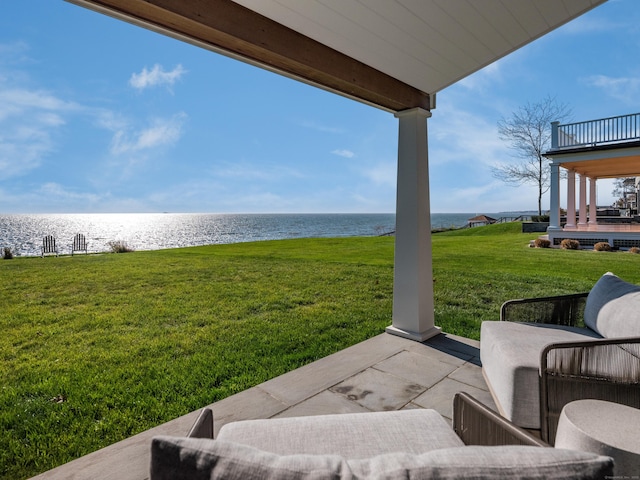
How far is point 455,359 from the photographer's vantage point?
9.41 ft

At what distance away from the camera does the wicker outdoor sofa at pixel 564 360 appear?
1.62 meters

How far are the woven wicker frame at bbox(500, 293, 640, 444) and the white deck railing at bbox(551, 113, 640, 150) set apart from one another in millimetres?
11710

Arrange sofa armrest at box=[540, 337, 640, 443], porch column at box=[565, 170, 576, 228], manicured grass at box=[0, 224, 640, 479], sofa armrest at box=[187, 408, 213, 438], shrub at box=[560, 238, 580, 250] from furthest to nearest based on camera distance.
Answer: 1. porch column at box=[565, 170, 576, 228]
2. shrub at box=[560, 238, 580, 250]
3. manicured grass at box=[0, 224, 640, 479]
4. sofa armrest at box=[540, 337, 640, 443]
5. sofa armrest at box=[187, 408, 213, 438]

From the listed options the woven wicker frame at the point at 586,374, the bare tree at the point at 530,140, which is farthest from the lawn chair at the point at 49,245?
the bare tree at the point at 530,140

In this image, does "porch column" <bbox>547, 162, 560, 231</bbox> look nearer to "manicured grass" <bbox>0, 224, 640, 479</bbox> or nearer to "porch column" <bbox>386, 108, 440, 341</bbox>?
"manicured grass" <bbox>0, 224, 640, 479</bbox>

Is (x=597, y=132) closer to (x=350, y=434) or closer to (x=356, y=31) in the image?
(x=356, y=31)

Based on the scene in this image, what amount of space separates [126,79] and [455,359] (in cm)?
2470

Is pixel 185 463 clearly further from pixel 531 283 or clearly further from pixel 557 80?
pixel 557 80

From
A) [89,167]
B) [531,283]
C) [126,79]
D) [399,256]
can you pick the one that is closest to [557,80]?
[531,283]

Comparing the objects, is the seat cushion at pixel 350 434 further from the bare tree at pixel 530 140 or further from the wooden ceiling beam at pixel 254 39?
the bare tree at pixel 530 140

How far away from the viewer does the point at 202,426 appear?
1.03m

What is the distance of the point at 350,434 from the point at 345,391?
1.30m

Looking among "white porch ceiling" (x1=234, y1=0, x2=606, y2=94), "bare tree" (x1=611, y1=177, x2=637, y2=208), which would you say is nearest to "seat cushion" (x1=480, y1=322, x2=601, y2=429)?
"white porch ceiling" (x1=234, y1=0, x2=606, y2=94)

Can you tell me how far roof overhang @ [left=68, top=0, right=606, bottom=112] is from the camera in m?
1.85
